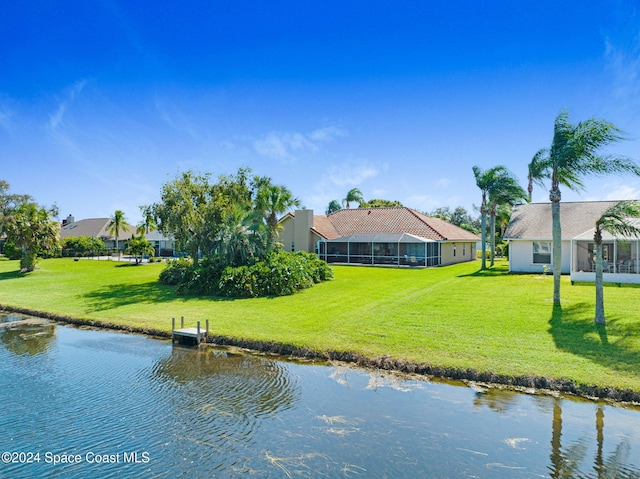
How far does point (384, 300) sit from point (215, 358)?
29.8ft

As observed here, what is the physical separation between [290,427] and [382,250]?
2993 centimetres

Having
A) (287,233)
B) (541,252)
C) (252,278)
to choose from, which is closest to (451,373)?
(252,278)

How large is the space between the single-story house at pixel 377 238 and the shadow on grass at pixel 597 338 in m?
20.1

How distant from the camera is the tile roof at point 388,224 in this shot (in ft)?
125

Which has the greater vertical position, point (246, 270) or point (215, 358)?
point (246, 270)

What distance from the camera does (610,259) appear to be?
2539 centimetres

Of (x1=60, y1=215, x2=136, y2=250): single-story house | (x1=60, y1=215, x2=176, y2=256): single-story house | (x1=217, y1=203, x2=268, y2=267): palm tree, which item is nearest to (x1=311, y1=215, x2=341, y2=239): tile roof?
(x1=217, y1=203, x2=268, y2=267): palm tree

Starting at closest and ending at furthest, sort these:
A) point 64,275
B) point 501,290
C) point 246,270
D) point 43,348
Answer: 1. point 43,348
2. point 501,290
3. point 246,270
4. point 64,275

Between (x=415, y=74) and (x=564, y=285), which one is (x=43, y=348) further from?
(x=564, y=285)

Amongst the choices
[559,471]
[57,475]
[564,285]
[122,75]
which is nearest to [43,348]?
[57,475]

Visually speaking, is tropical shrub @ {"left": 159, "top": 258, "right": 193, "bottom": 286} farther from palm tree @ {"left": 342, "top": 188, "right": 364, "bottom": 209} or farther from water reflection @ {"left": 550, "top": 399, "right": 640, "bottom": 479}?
palm tree @ {"left": 342, "top": 188, "right": 364, "bottom": 209}

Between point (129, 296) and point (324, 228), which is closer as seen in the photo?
point (129, 296)

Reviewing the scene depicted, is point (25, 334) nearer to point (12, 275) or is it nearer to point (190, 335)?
point (190, 335)

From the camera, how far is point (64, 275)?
1334 inches
